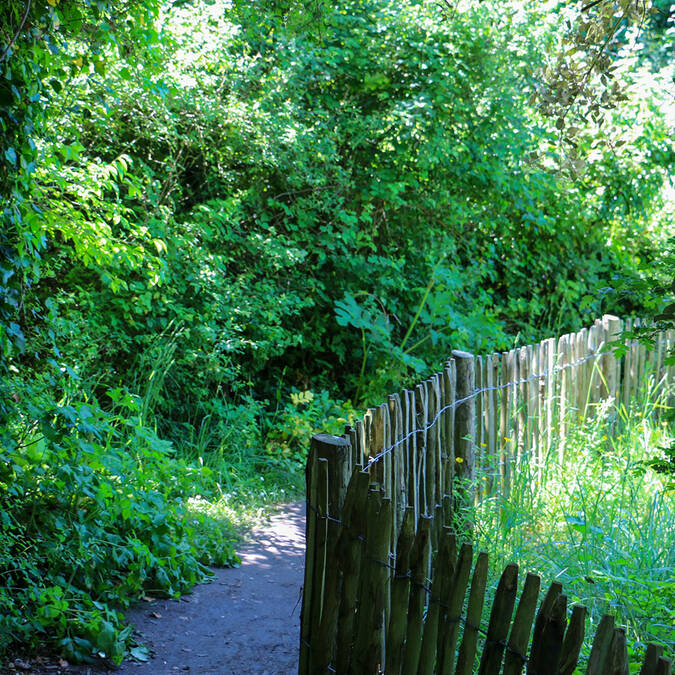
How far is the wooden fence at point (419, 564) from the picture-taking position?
1916 mm

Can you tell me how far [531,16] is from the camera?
30.5ft

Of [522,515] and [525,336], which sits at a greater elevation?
[525,336]

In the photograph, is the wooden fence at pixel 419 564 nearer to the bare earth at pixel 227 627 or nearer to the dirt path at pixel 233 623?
the bare earth at pixel 227 627

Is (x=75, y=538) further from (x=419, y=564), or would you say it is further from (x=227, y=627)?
(x=419, y=564)

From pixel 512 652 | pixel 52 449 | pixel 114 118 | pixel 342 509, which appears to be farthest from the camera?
pixel 114 118

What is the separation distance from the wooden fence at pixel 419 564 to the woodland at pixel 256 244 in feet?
2.61

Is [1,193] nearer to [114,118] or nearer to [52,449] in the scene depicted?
[52,449]

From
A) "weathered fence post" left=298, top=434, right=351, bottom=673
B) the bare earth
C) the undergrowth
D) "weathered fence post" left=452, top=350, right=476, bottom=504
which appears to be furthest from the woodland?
"weathered fence post" left=298, top=434, right=351, bottom=673

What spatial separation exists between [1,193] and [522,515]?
10.0 feet

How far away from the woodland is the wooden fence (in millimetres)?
795

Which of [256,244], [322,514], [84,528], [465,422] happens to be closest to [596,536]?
[465,422]

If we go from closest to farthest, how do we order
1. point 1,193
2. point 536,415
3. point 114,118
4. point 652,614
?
point 652,614 → point 1,193 → point 536,415 → point 114,118

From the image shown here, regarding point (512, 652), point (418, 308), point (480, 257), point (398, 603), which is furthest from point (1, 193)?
point (480, 257)

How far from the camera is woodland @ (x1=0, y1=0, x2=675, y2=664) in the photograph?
3637 millimetres
